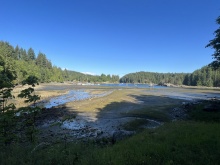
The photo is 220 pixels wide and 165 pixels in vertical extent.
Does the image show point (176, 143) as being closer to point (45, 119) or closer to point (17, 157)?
point (17, 157)

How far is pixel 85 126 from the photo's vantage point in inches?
666

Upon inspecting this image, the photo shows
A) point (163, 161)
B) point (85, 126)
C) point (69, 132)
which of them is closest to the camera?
point (163, 161)

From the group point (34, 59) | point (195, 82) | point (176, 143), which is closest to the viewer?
point (176, 143)

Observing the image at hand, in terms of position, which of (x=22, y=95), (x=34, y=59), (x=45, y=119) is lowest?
(x=45, y=119)

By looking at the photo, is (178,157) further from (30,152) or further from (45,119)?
(45,119)

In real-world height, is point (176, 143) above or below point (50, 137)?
above

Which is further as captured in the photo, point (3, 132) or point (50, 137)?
point (50, 137)

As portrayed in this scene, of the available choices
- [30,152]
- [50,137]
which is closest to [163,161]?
[30,152]

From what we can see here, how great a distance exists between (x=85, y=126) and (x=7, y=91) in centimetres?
1073

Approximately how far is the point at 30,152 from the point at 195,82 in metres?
173

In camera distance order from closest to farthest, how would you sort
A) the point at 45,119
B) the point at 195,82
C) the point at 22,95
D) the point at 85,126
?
1. the point at 22,95
2. the point at 85,126
3. the point at 45,119
4. the point at 195,82

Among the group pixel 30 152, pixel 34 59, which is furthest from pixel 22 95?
pixel 34 59

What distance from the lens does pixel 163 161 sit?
17.1 ft

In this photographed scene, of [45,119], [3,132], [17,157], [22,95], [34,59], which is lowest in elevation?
[45,119]
